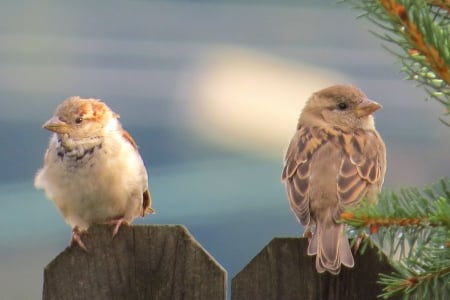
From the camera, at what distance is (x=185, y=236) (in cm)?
338

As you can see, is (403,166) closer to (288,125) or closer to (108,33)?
(288,125)

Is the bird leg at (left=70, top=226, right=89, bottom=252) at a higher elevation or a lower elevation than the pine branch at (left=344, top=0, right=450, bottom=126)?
lower

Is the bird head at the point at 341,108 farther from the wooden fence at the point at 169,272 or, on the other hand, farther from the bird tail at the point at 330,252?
the wooden fence at the point at 169,272

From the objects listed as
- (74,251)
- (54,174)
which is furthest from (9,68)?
(74,251)

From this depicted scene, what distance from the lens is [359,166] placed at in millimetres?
4375

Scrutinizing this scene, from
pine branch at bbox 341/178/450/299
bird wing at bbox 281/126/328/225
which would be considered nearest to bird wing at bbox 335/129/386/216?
bird wing at bbox 281/126/328/225

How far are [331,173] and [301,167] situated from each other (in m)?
0.14

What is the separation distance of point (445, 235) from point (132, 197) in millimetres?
2062

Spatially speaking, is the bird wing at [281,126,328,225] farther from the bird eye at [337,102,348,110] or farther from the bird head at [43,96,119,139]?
the bird head at [43,96,119,139]

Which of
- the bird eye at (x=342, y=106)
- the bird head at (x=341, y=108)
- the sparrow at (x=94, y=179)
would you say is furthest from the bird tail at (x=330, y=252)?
the bird eye at (x=342, y=106)

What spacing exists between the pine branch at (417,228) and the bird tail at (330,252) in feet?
1.42

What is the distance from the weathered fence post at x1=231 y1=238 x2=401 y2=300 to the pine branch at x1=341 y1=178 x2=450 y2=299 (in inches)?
22.0

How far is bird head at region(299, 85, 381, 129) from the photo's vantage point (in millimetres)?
5145

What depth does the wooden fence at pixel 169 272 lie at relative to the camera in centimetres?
338
